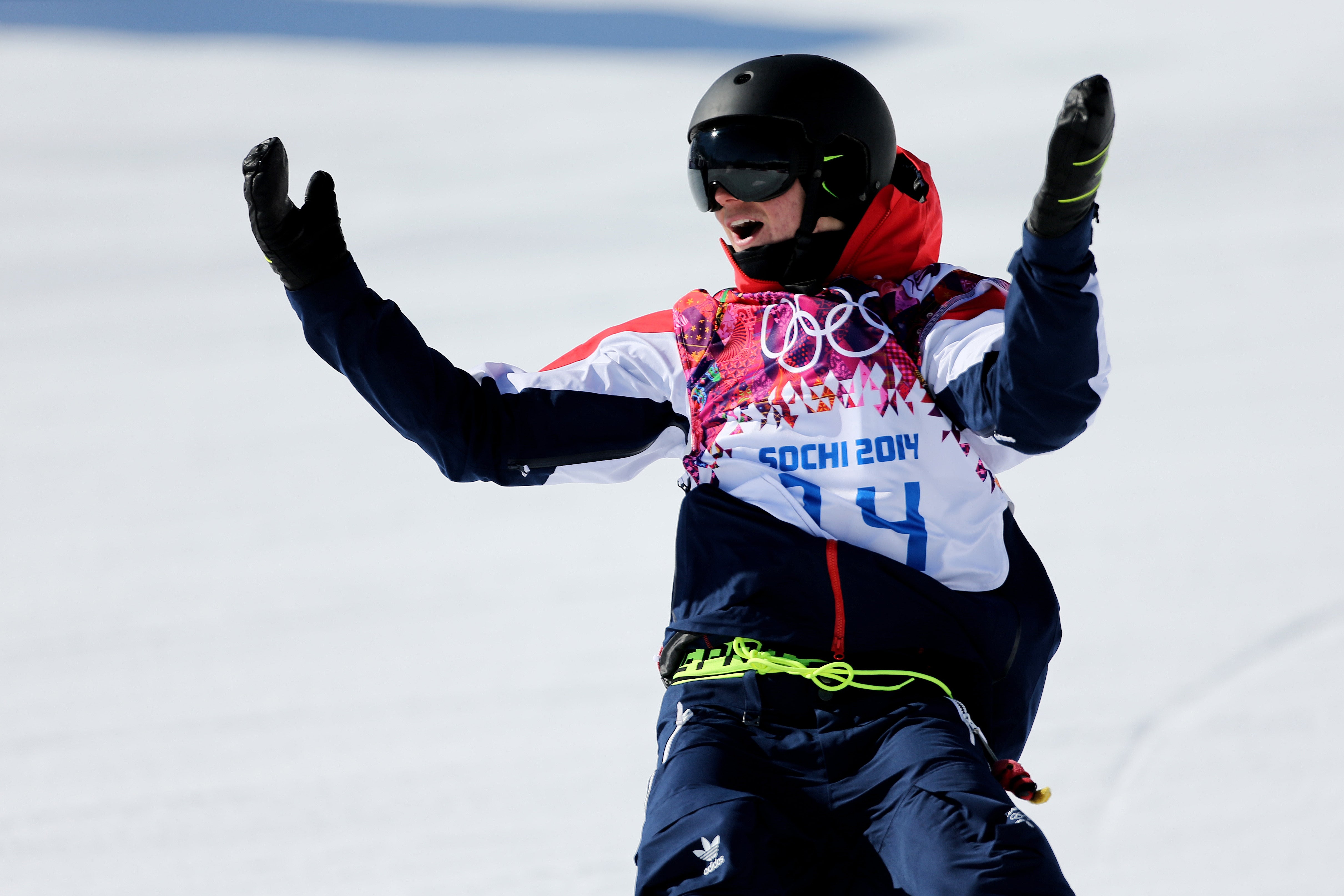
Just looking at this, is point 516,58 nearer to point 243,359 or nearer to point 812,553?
point 243,359

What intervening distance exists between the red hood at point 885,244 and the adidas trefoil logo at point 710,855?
2.92ft

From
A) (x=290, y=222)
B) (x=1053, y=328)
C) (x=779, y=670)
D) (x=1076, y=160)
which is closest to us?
(x=1076, y=160)

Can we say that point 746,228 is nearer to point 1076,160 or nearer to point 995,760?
point 1076,160

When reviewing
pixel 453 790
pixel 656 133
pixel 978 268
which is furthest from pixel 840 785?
pixel 656 133

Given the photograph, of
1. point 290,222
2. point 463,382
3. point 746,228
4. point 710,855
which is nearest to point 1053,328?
point 746,228

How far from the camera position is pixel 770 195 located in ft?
7.23

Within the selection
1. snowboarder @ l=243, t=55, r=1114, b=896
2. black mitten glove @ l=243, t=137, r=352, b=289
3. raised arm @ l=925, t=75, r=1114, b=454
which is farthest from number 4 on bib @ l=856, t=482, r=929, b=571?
black mitten glove @ l=243, t=137, r=352, b=289

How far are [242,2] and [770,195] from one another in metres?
7.60

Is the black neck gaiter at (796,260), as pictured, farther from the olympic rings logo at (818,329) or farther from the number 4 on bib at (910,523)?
the number 4 on bib at (910,523)

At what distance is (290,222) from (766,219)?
0.72 m

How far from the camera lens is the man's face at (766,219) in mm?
2234

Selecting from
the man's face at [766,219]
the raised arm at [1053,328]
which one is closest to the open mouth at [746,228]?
the man's face at [766,219]

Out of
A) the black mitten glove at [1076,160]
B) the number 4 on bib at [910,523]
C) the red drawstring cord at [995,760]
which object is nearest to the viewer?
the black mitten glove at [1076,160]

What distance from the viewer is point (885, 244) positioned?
2254 millimetres
